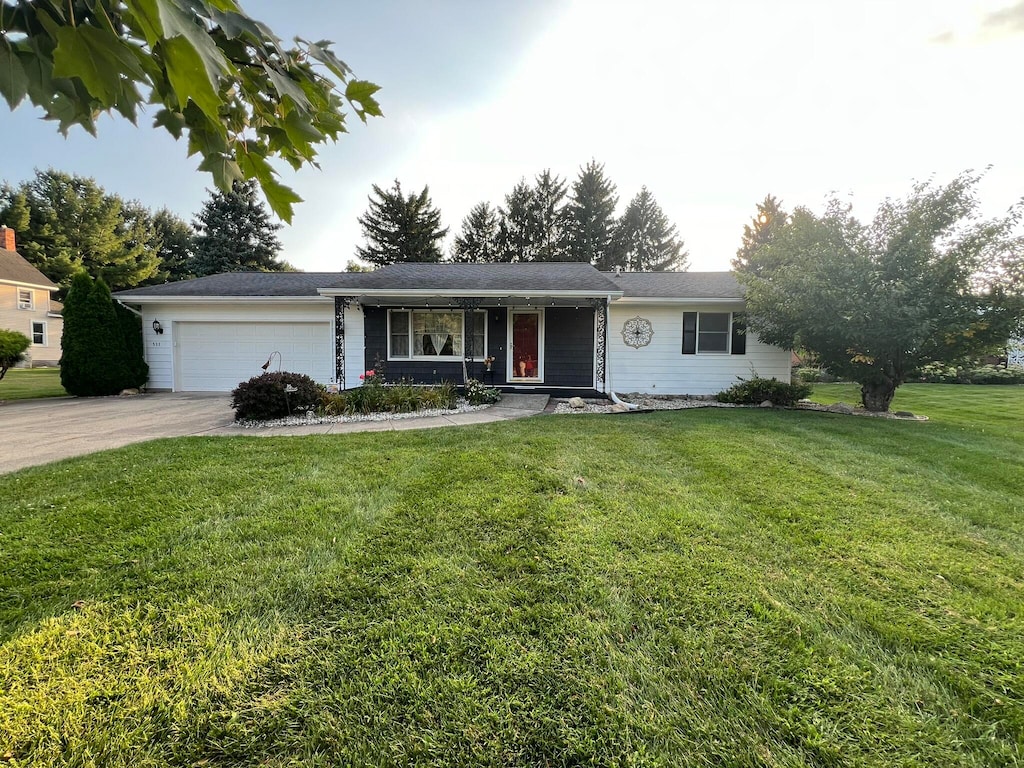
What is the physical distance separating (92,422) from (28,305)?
964 inches

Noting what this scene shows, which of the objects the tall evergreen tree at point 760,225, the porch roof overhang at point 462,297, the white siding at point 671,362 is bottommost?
the white siding at point 671,362

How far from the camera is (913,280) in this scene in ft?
24.5

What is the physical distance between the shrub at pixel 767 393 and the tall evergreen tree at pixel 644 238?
23.4 meters

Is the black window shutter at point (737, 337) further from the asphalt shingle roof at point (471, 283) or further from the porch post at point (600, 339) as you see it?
the porch post at point (600, 339)

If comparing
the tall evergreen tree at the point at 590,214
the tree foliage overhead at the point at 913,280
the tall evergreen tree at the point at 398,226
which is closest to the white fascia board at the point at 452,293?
the tree foliage overhead at the point at 913,280

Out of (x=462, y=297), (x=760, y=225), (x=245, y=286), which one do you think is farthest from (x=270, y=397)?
(x=760, y=225)

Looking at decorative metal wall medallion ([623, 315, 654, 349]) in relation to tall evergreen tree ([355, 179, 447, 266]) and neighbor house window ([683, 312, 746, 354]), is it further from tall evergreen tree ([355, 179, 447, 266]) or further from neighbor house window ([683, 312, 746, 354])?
tall evergreen tree ([355, 179, 447, 266])

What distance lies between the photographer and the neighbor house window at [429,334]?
35.9 ft

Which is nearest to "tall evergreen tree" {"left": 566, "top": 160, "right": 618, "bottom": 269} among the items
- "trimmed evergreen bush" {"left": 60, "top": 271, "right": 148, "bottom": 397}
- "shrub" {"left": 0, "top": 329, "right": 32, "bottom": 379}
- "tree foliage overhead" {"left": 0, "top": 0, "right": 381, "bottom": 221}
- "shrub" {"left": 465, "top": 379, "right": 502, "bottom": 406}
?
"shrub" {"left": 465, "top": 379, "right": 502, "bottom": 406}

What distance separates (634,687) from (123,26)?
2786mm

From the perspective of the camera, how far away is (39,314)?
74.3 feet

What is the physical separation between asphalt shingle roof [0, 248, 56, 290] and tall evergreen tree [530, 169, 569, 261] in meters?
28.9

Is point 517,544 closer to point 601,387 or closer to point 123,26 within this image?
point 123,26

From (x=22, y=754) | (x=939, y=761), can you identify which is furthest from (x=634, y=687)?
(x=22, y=754)
